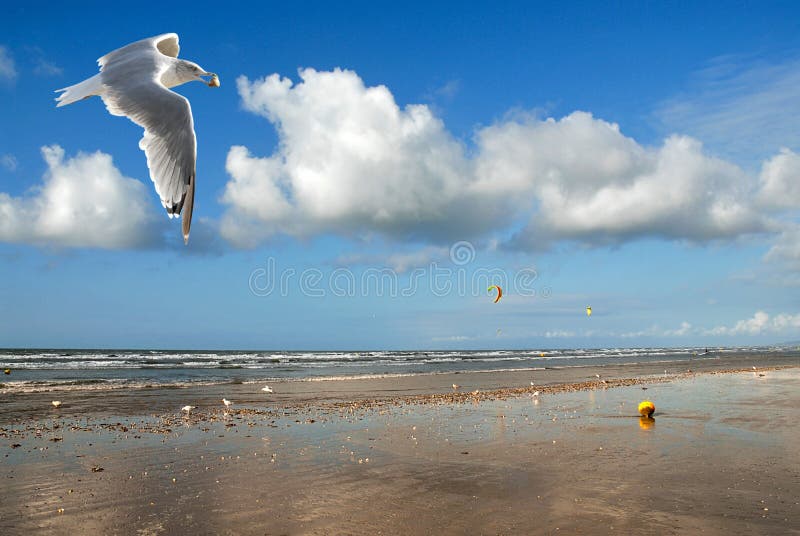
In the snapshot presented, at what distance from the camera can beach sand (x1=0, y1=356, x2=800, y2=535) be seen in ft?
16.7

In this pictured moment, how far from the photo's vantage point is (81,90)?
3873mm

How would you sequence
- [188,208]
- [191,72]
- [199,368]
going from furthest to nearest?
[199,368], [191,72], [188,208]

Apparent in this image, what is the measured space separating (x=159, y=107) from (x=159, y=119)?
3.7 inches

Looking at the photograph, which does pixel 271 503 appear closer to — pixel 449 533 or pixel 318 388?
pixel 449 533

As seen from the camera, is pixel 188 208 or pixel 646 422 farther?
pixel 646 422

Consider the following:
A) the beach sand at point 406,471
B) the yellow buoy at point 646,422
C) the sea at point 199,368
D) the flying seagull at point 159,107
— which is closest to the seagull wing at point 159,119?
the flying seagull at point 159,107

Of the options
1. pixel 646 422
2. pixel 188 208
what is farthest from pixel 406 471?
pixel 646 422

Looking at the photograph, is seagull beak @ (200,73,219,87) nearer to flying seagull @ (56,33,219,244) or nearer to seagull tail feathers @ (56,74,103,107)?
flying seagull @ (56,33,219,244)

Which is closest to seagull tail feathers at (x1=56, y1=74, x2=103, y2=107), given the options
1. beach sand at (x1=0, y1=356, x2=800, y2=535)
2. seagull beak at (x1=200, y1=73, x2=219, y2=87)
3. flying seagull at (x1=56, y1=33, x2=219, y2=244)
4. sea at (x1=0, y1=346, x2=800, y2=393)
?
flying seagull at (x1=56, y1=33, x2=219, y2=244)

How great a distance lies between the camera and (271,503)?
5.62 m

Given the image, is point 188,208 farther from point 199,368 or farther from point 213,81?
point 199,368

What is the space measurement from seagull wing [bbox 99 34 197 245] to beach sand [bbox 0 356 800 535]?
2915 millimetres

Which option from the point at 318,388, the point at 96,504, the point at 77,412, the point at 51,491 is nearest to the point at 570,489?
the point at 96,504

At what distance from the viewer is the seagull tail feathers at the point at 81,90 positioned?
3.77 metres
